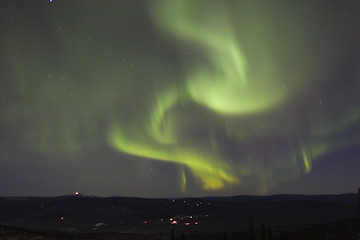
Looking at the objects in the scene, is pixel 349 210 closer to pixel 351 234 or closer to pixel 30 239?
pixel 351 234

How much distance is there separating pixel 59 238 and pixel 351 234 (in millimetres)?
93538

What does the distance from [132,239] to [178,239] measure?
66.2ft

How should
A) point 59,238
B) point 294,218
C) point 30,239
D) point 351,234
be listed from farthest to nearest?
point 294,218 < point 351,234 < point 59,238 < point 30,239

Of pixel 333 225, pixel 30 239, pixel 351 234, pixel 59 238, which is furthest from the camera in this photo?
pixel 333 225

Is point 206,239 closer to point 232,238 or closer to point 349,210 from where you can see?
point 232,238

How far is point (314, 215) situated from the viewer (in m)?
198

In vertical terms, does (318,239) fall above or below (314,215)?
below

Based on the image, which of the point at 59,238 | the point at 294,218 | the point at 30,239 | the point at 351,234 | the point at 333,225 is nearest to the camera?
the point at 30,239

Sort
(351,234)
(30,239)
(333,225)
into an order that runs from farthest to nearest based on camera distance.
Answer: (333,225)
(351,234)
(30,239)

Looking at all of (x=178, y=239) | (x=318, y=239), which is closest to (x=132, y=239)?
(x=178, y=239)

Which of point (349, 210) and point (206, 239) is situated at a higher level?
point (349, 210)

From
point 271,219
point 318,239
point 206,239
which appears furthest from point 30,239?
point 271,219

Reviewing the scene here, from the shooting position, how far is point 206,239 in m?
128

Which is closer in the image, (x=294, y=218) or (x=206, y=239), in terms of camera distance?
(x=206, y=239)
